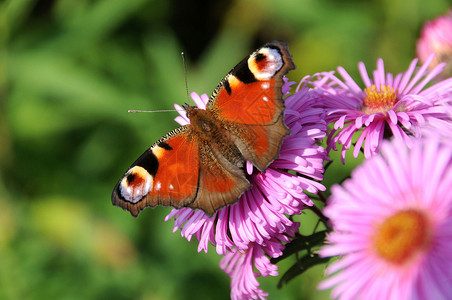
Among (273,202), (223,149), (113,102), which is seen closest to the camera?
(273,202)

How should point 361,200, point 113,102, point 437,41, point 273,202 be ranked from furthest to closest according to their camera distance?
point 113,102
point 437,41
point 273,202
point 361,200

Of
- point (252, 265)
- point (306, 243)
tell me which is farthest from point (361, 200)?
point (252, 265)

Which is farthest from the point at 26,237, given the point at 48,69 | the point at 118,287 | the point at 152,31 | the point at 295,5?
the point at 295,5

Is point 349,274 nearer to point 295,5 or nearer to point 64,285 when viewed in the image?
point 64,285

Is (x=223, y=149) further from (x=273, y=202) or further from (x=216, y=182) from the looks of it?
(x=273, y=202)

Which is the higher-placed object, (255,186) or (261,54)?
(261,54)

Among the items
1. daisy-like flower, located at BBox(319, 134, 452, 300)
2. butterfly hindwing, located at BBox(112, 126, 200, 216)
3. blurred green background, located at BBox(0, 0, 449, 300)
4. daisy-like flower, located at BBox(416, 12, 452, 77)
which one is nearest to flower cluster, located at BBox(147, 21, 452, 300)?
daisy-like flower, located at BBox(319, 134, 452, 300)
